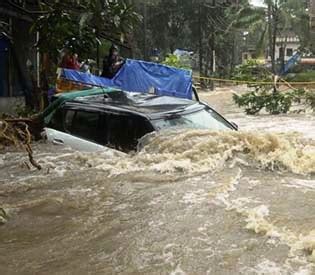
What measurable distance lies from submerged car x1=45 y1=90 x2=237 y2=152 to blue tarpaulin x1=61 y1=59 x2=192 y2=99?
5388 mm

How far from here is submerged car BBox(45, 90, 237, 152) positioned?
299 inches

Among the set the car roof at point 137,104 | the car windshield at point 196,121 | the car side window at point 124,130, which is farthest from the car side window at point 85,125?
the car windshield at point 196,121

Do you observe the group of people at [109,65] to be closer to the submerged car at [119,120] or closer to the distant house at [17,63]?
the distant house at [17,63]

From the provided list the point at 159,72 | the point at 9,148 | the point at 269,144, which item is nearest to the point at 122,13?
the point at 269,144

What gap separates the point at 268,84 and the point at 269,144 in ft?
39.8

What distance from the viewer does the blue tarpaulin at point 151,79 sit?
46.3 feet

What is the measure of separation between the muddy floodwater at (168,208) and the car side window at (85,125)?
0.29 m

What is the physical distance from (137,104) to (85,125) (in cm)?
79

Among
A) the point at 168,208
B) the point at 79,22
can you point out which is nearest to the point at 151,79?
the point at 168,208

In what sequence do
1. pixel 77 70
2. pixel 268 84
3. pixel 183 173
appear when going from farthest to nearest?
1. pixel 268 84
2. pixel 77 70
3. pixel 183 173

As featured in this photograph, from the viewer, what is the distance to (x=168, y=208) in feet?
19.6

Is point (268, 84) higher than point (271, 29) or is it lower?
lower

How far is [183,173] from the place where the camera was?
7.39 m

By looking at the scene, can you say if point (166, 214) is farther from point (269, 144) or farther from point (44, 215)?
point (269, 144)
